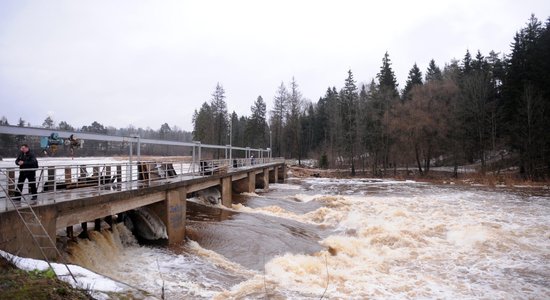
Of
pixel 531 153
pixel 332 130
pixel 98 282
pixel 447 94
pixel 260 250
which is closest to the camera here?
pixel 98 282

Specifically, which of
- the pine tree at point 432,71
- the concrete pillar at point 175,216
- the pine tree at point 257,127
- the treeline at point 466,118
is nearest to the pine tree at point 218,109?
the treeline at point 466,118

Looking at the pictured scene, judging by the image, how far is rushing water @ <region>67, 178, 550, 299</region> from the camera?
9.82 m

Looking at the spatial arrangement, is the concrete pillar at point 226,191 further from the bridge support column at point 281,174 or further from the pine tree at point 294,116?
the pine tree at point 294,116

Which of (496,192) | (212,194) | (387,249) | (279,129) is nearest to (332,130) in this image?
(279,129)

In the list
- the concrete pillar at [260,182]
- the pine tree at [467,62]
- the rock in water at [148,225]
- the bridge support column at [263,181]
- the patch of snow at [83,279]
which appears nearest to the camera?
the patch of snow at [83,279]

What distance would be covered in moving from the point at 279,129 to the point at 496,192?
47.6m

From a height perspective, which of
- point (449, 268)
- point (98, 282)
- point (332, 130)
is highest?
point (332, 130)

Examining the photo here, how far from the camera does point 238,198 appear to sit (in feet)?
91.8

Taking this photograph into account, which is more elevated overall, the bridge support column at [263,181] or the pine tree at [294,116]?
the pine tree at [294,116]

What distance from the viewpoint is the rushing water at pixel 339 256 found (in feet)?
32.2

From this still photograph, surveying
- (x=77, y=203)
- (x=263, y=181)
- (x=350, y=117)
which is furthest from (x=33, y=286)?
(x=350, y=117)

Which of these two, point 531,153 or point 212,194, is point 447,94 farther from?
point 212,194

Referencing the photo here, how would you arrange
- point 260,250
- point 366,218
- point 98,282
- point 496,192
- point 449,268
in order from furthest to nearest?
point 496,192 → point 366,218 → point 260,250 → point 449,268 → point 98,282

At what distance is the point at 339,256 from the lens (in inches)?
502
